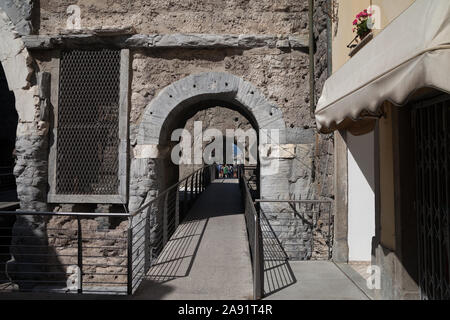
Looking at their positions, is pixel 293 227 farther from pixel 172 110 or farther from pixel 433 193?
pixel 433 193

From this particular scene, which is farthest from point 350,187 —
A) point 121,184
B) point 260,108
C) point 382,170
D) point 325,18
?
point 121,184

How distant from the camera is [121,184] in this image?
6.35m

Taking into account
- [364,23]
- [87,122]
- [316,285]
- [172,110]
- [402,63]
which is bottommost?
[316,285]

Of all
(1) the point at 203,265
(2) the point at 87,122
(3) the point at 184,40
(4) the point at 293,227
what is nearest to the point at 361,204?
(4) the point at 293,227

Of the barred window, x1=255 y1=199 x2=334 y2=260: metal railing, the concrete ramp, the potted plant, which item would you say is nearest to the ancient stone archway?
the barred window

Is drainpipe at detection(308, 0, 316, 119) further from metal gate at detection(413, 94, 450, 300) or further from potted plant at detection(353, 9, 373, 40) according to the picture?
metal gate at detection(413, 94, 450, 300)

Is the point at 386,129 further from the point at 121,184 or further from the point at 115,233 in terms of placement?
the point at 115,233

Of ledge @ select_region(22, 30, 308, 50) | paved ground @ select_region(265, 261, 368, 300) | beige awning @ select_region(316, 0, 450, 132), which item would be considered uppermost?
ledge @ select_region(22, 30, 308, 50)

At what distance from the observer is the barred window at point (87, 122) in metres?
6.55

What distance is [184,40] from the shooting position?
6332mm

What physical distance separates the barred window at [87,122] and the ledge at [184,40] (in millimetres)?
256

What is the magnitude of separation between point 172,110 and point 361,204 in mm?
3605

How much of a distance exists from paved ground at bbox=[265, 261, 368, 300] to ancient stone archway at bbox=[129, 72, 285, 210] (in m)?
2.64

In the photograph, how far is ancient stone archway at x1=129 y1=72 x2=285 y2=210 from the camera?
631cm
